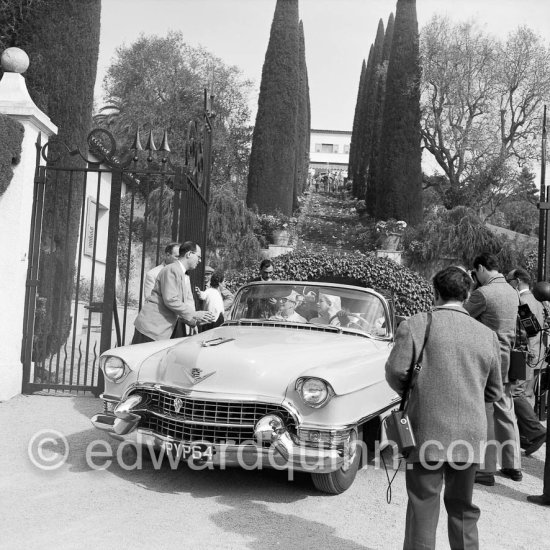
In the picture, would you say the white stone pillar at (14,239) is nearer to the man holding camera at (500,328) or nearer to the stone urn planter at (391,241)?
the man holding camera at (500,328)

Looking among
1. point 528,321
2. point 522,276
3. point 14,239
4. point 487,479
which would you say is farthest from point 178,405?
point 522,276

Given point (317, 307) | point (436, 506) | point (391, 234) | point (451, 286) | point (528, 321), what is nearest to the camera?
point (436, 506)

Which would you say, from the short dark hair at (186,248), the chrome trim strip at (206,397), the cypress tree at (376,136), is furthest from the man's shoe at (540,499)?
the cypress tree at (376,136)

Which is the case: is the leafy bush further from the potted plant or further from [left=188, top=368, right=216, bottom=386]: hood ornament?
[left=188, top=368, right=216, bottom=386]: hood ornament

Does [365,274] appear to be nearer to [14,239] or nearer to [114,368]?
[14,239]

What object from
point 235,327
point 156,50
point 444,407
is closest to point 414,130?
point 156,50

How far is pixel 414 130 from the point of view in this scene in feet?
93.5

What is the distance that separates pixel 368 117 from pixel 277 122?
16.6m

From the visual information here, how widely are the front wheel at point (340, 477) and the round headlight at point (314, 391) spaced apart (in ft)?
1.44

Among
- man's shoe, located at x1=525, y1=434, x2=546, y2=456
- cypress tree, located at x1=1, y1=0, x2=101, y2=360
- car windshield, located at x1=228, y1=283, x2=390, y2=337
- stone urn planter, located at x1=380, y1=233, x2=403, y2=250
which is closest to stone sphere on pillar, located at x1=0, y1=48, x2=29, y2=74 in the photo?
cypress tree, located at x1=1, y1=0, x2=101, y2=360

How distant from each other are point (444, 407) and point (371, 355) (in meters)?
1.92

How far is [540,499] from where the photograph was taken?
180 inches

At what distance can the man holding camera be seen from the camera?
4.92 m

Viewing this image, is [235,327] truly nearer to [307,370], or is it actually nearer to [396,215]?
[307,370]
